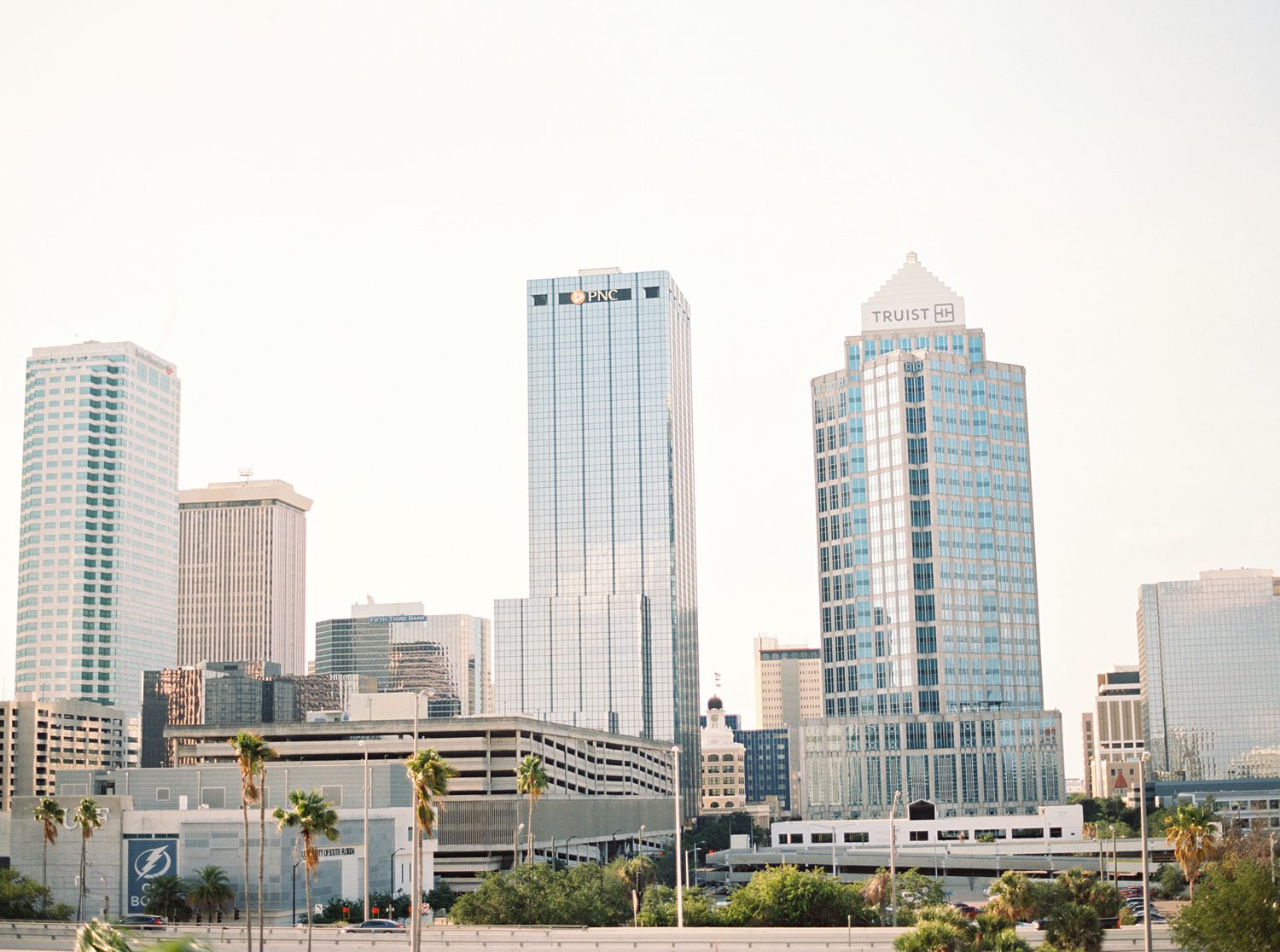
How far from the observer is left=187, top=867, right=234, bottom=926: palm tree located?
412 feet

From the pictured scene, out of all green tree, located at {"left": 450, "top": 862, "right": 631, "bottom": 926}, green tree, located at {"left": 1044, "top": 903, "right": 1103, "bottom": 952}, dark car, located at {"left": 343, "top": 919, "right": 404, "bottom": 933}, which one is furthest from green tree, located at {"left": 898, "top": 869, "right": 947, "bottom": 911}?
green tree, located at {"left": 1044, "top": 903, "right": 1103, "bottom": 952}

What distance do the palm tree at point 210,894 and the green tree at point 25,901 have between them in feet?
32.1

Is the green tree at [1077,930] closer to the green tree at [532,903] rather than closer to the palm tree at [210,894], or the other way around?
the green tree at [532,903]

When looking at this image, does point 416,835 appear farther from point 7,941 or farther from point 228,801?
point 228,801

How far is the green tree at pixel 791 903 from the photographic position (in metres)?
101

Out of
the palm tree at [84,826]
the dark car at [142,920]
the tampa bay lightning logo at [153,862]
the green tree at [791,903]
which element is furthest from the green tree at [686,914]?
the palm tree at [84,826]

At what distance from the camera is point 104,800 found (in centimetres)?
13688

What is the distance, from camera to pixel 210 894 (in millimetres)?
125438

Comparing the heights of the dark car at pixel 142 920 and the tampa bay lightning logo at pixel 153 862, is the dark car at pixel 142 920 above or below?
below

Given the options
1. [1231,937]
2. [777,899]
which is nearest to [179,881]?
[777,899]

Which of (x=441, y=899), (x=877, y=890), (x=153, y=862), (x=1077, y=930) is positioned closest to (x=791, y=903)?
(x=1077, y=930)

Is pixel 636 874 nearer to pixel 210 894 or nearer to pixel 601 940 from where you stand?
pixel 210 894

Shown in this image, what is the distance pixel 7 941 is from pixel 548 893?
116 ft

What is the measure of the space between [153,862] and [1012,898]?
77.6 m
